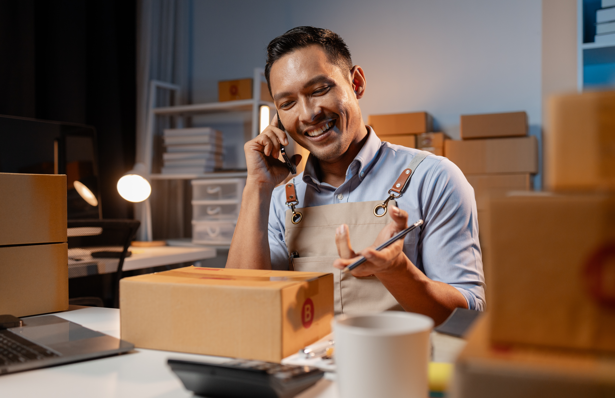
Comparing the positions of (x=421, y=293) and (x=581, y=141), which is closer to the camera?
(x=581, y=141)

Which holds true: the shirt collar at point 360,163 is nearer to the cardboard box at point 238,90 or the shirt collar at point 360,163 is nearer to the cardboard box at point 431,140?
the cardboard box at point 431,140

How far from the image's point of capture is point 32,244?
91 centimetres

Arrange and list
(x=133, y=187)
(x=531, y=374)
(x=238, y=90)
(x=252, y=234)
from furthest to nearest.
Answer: (x=238, y=90)
(x=133, y=187)
(x=252, y=234)
(x=531, y=374)

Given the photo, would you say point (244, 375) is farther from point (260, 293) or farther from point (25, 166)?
point (25, 166)

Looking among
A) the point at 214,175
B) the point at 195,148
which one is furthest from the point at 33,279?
the point at 195,148

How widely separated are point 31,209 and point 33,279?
0.44 ft

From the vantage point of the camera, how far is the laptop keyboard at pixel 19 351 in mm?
604

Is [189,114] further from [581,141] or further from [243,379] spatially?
[581,141]

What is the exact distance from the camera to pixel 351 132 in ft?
4.37

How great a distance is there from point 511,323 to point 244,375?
0.87ft

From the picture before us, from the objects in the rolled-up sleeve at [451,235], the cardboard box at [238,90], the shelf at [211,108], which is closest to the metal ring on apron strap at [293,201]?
the rolled-up sleeve at [451,235]

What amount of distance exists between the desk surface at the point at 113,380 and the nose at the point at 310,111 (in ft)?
2.61

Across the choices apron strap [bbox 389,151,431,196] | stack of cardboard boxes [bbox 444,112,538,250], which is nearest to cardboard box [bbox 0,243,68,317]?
apron strap [bbox 389,151,431,196]

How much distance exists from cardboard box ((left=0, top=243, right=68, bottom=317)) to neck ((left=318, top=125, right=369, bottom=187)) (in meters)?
0.71
